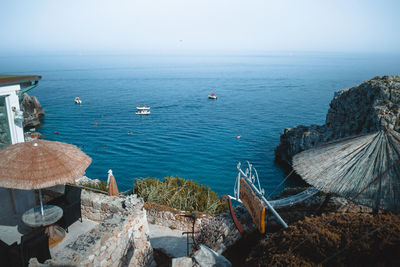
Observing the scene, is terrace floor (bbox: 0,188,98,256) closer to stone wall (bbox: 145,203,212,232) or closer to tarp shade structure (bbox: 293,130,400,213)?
stone wall (bbox: 145,203,212,232)

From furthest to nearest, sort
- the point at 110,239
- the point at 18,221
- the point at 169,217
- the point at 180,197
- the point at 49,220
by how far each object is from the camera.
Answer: the point at 180,197 → the point at 169,217 → the point at 18,221 → the point at 49,220 → the point at 110,239

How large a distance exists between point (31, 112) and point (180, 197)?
166 feet

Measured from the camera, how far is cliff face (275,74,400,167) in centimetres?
2589

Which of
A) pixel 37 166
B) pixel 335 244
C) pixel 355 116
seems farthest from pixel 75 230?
pixel 355 116

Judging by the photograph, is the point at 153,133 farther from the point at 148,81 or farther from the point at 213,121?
the point at 148,81

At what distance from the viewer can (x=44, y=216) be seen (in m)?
6.61

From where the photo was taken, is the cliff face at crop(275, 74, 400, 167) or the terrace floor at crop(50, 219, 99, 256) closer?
the terrace floor at crop(50, 219, 99, 256)

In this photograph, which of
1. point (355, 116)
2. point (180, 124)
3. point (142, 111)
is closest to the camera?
point (355, 116)

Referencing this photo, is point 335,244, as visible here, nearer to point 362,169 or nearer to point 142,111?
point 362,169

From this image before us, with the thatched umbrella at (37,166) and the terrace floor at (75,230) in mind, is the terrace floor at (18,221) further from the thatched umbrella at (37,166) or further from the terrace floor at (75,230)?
the thatched umbrella at (37,166)

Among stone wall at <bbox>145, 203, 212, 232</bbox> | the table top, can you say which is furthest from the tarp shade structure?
the table top

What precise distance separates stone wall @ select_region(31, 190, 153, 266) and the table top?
40.7 inches

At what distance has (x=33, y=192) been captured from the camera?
7953 millimetres

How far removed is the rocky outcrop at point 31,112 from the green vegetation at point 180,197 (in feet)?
144
